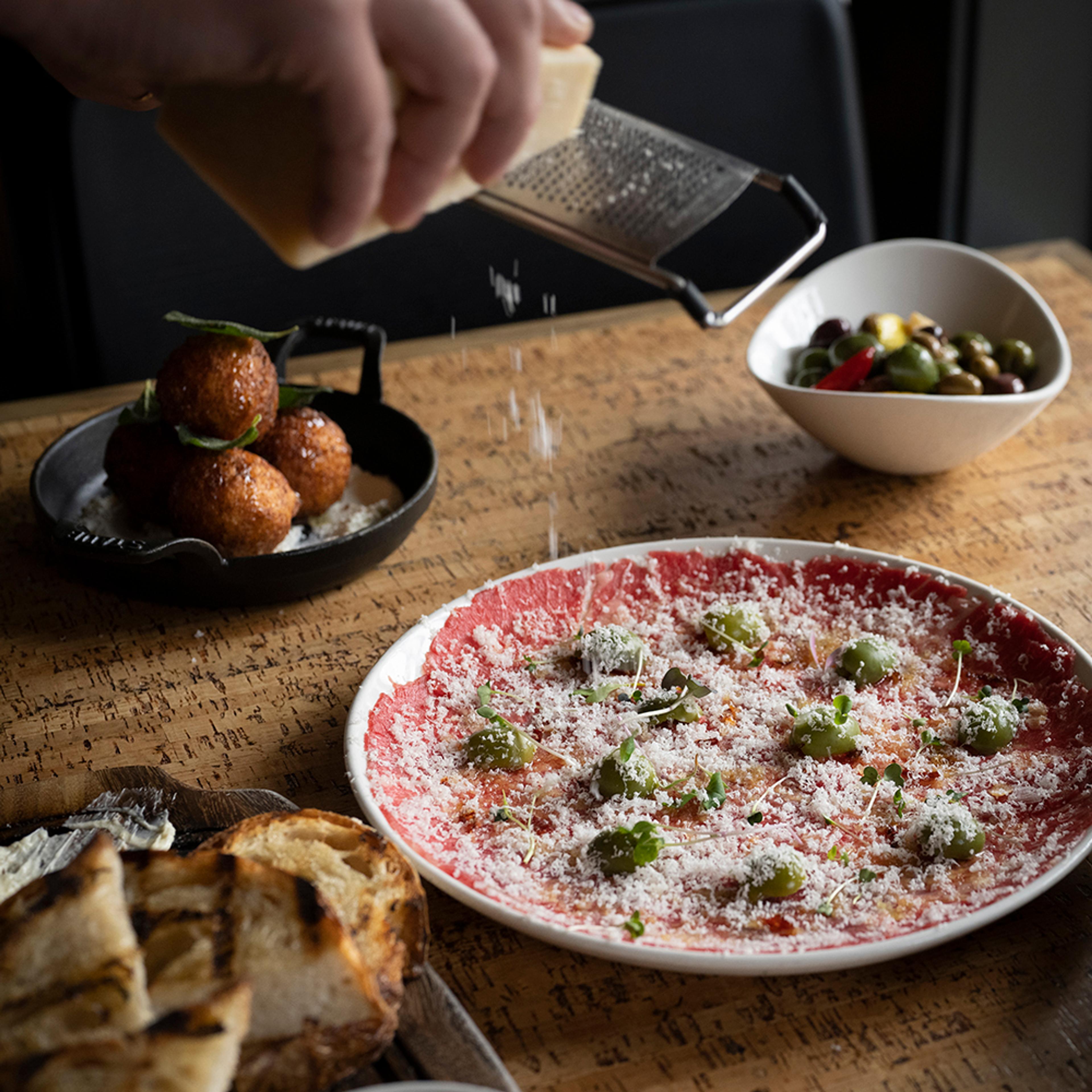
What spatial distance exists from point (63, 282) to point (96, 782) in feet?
6.08

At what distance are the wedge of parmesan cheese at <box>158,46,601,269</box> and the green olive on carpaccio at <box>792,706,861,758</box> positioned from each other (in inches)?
23.9

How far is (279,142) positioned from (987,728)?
0.86m

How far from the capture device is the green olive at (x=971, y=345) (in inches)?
73.0

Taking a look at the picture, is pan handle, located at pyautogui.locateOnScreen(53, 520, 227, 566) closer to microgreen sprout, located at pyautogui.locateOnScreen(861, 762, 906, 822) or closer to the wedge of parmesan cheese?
the wedge of parmesan cheese

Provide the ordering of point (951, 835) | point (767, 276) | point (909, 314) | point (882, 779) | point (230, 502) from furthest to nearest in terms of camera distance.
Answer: point (909, 314) → point (767, 276) → point (230, 502) → point (882, 779) → point (951, 835)

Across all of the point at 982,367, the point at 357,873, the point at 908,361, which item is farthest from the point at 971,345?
the point at 357,873

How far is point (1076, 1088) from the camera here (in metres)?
0.94

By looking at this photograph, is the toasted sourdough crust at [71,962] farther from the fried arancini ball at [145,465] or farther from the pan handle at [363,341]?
the pan handle at [363,341]

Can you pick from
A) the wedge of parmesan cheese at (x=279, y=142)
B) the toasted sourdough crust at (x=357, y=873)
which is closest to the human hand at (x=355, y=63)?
the wedge of parmesan cheese at (x=279, y=142)

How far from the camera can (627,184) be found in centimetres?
151

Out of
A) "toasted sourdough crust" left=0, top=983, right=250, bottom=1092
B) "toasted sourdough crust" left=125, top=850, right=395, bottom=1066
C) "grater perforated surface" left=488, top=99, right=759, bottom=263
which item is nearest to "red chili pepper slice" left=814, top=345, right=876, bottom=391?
"grater perforated surface" left=488, top=99, right=759, bottom=263

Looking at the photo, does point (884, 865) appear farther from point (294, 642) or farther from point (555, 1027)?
point (294, 642)

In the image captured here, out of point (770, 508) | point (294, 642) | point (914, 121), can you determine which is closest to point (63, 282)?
point (294, 642)

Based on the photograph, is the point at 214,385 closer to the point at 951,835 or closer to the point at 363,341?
the point at 363,341
